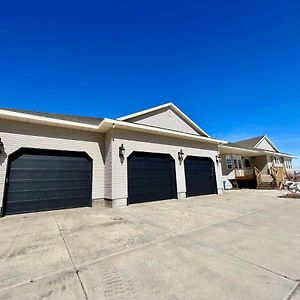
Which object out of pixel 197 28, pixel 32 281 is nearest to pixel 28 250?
pixel 32 281

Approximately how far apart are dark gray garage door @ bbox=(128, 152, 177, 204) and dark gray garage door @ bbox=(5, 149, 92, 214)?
2.17 meters

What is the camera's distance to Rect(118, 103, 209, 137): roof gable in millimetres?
10527

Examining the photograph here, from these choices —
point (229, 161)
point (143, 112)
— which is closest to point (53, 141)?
point (143, 112)

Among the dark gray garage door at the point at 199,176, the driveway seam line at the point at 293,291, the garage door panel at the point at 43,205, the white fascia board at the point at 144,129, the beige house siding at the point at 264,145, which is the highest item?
the beige house siding at the point at 264,145

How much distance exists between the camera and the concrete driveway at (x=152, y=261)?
215 centimetres

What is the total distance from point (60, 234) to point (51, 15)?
8.36 meters

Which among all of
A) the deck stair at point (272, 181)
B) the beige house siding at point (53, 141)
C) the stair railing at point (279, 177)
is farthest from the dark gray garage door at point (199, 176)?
the stair railing at point (279, 177)

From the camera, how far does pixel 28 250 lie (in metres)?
3.45

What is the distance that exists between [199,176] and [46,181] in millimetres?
9237

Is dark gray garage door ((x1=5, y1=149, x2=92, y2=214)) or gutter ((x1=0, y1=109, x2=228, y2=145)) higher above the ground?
gutter ((x1=0, y1=109, x2=228, y2=145))

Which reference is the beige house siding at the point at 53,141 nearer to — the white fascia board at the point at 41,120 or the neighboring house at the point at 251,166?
the white fascia board at the point at 41,120

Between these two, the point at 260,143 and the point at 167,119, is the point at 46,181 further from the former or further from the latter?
the point at 260,143

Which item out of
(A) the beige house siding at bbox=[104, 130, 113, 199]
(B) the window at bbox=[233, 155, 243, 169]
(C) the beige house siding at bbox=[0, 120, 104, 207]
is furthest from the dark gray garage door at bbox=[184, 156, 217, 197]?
(B) the window at bbox=[233, 155, 243, 169]

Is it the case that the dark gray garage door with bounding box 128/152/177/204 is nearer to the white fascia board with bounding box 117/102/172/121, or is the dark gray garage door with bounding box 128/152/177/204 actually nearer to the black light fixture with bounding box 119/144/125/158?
the black light fixture with bounding box 119/144/125/158
